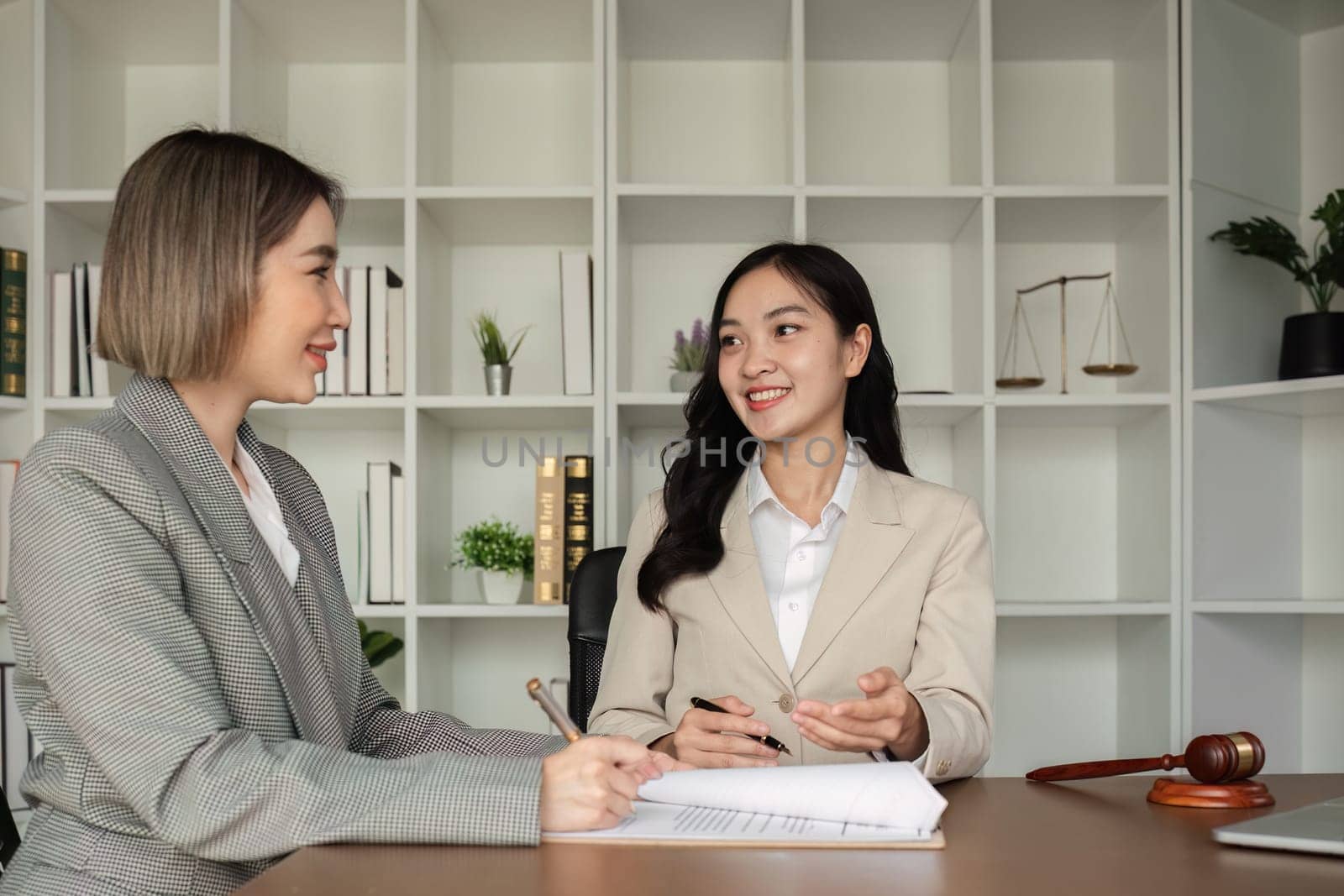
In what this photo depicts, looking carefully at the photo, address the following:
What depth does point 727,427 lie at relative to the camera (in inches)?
87.1

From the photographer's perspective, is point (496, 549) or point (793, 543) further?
point (496, 549)

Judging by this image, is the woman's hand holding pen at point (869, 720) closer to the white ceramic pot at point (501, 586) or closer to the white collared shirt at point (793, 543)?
the white collared shirt at point (793, 543)

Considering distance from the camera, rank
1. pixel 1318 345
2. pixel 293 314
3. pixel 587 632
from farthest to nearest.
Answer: pixel 1318 345 → pixel 587 632 → pixel 293 314

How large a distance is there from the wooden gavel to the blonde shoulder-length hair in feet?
3.41

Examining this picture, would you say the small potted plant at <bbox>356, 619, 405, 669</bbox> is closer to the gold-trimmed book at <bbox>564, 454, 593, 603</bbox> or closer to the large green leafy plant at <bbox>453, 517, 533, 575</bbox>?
the large green leafy plant at <bbox>453, 517, 533, 575</bbox>

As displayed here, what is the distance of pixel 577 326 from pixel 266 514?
1.47 m

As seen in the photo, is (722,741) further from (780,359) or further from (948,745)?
(780,359)

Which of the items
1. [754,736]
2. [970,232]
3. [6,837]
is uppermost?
[970,232]

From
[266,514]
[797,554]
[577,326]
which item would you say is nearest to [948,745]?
[797,554]

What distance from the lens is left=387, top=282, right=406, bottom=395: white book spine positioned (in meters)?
2.87

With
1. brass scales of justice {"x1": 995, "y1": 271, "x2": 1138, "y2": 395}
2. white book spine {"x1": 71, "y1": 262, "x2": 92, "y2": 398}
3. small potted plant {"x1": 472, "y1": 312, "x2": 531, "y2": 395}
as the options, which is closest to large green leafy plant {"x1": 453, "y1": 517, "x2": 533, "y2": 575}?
small potted plant {"x1": 472, "y1": 312, "x2": 531, "y2": 395}

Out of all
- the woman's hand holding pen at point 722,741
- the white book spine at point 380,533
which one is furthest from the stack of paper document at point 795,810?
the white book spine at point 380,533

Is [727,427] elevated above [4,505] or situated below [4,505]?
above

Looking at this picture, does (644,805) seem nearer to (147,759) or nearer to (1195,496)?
(147,759)
